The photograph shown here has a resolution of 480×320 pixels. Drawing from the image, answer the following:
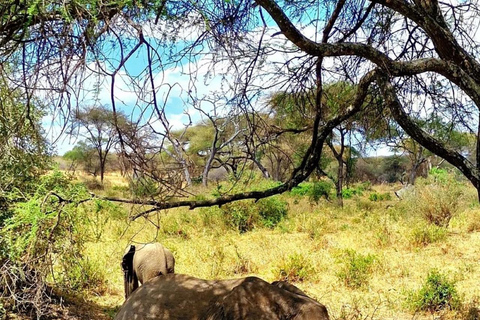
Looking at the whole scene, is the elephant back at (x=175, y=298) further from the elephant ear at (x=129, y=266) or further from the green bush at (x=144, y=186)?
the elephant ear at (x=129, y=266)

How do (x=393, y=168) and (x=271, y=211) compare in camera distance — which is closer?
(x=271, y=211)

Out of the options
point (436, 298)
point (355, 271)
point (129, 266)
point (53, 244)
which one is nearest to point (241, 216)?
point (355, 271)

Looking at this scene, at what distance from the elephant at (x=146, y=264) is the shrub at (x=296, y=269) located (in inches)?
116

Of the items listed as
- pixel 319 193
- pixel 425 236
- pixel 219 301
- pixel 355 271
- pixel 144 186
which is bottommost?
pixel 355 271

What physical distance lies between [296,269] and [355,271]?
907 millimetres

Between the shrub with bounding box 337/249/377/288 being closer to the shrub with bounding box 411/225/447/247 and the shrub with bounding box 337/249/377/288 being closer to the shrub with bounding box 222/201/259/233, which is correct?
the shrub with bounding box 411/225/447/247

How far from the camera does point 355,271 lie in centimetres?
705

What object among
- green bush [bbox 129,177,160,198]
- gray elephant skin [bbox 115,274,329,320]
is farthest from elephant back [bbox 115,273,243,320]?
green bush [bbox 129,177,160,198]

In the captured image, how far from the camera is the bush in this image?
18.8 ft

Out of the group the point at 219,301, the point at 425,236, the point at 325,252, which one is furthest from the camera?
the point at 425,236

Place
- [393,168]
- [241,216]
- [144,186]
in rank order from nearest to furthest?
[144,186]
[241,216]
[393,168]

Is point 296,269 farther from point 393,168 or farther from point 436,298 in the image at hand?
point 393,168

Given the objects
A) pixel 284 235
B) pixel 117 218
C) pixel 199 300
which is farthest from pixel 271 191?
pixel 117 218

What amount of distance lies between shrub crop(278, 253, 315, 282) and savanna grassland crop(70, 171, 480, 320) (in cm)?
2
